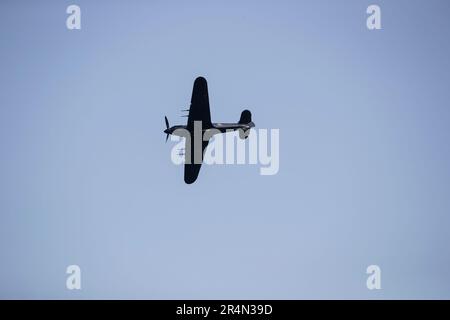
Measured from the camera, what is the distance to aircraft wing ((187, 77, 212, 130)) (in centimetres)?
1780

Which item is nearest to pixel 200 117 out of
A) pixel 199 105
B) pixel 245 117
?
pixel 199 105

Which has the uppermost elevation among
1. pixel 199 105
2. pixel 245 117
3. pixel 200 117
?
pixel 199 105

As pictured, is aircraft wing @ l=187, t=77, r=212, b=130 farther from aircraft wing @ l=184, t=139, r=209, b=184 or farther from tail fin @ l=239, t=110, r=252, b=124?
tail fin @ l=239, t=110, r=252, b=124

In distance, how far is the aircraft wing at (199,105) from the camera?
17.8 meters

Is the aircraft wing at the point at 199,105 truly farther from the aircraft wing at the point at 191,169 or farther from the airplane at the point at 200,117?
the aircraft wing at the point at 191,169

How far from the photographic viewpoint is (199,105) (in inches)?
707

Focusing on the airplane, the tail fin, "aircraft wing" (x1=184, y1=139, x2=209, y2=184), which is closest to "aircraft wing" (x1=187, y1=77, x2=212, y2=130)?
the airplane

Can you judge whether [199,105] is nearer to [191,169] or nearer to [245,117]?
[245,117]

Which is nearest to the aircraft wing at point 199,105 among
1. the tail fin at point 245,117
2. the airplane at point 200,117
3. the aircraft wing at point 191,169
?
the airplane at point 200,117

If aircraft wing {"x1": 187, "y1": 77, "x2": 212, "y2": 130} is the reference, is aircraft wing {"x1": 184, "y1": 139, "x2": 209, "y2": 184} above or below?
below

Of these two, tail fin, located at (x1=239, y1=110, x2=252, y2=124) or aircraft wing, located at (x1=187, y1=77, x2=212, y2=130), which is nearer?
aircraft wing, located at (x1=187, y1=77, x2=212, y2=130)

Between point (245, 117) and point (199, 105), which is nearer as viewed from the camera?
point (199, 105)

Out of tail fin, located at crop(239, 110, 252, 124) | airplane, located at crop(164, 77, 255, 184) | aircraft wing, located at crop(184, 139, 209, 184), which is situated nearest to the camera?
airplane, located at crop(164, 77, 255, 184)
